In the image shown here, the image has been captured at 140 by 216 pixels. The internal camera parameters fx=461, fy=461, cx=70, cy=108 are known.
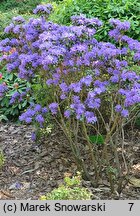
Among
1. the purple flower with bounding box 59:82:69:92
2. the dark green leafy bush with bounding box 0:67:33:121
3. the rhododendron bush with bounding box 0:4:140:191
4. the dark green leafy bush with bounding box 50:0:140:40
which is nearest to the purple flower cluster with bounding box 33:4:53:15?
the rhododendron bush with bounding box 0:4:140:191

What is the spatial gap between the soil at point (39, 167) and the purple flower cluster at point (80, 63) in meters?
0.80

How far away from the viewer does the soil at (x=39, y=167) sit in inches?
161

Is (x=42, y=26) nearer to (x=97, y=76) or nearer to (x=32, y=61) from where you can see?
(x=32, y=61)

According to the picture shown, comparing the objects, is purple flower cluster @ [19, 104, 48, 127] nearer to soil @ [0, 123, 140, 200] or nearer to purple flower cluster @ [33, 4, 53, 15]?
soil @ [0, 123, 140, 200]

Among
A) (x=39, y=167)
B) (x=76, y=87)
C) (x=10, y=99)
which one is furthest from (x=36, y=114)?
(x=10, y=99)

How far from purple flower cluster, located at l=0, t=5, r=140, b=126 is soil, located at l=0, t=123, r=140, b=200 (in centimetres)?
80

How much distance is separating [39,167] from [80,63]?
141 cm

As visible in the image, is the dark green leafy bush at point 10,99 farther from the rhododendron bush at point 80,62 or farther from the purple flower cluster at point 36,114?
the rhododendron bush at point 80,62

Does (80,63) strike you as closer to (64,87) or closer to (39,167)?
(64,87)

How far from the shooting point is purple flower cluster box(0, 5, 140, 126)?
352cm

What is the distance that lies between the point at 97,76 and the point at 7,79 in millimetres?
2480

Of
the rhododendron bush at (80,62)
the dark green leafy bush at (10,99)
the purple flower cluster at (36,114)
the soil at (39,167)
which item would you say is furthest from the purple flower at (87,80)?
the dark green leafy bush at (10,99)

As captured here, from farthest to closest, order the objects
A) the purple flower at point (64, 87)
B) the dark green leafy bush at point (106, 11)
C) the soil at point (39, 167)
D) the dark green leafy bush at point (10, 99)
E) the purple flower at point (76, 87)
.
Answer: the dark green leafy bush at point (10, 99), the dark green leafy bush at point (106, 11), the soil at point (39, 167), the purple flower at point (64, 87), the purple flower at point (76, 87)

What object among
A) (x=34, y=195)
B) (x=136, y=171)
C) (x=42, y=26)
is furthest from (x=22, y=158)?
(x=42, y=26)
